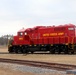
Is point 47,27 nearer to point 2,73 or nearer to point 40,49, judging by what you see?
point 40,49

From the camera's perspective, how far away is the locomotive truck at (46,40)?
39156 mm

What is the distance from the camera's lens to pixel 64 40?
3969 centimetres

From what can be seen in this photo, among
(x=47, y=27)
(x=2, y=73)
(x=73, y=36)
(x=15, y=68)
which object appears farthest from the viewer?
(x=47, y=27)

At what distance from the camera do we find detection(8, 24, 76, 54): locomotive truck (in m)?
39.2

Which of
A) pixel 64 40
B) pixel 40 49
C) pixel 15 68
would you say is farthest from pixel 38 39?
pixel 15 68

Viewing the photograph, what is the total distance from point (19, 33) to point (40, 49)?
4.57 metres

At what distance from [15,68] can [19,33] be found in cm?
2221

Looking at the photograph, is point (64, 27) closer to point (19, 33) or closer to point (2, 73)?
point (19, 33)

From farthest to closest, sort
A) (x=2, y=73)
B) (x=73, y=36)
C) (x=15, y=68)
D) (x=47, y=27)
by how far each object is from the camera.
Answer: (x=47, y=27), (x=73, y=36), (x=15, y=68), (x=2, y=73)

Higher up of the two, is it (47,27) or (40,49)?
(47,27)

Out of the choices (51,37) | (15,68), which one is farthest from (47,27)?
(15,68)

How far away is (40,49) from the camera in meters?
41.1

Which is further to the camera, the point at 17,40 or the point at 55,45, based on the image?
the point at 17,40

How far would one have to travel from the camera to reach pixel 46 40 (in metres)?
41.2
